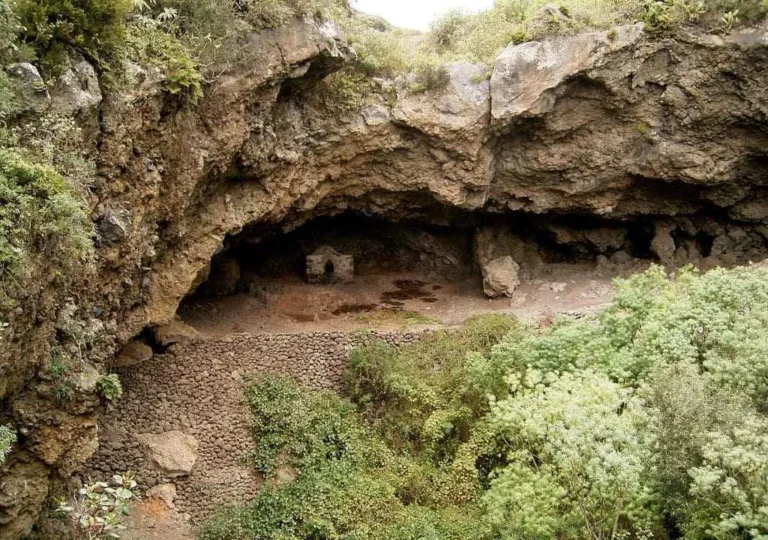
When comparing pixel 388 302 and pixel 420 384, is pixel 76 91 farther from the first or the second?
pixel 388 302

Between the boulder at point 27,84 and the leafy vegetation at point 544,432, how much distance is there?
22.8 ft

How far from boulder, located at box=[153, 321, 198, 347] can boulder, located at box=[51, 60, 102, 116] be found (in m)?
6.35

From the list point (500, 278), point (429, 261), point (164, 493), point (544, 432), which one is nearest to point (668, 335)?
point (544, 432)

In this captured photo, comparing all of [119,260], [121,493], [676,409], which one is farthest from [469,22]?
[121,493]

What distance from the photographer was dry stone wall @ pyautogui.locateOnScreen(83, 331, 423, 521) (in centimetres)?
1229

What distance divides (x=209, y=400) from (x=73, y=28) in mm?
7446

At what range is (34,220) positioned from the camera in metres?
7.14

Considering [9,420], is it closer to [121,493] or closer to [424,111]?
[121,493]

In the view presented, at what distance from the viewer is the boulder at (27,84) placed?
761 centimetres

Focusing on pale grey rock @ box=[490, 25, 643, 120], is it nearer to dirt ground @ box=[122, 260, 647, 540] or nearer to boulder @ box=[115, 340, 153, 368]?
dirt ground @ box=[122, 260, 647, 540]

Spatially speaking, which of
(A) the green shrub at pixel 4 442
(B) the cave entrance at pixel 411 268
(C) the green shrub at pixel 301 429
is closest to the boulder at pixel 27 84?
(A) the green shrub at pixel 4 442

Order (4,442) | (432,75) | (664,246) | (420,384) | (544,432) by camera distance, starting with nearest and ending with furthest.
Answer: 1. (4,442)
2. (544,432)
3. (420,384)
4. (432,75)
5. (664,246)

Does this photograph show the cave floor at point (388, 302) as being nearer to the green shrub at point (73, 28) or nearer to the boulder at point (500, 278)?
the boulder at point (500, 278)

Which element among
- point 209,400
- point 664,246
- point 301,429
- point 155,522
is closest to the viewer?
point 155,522
